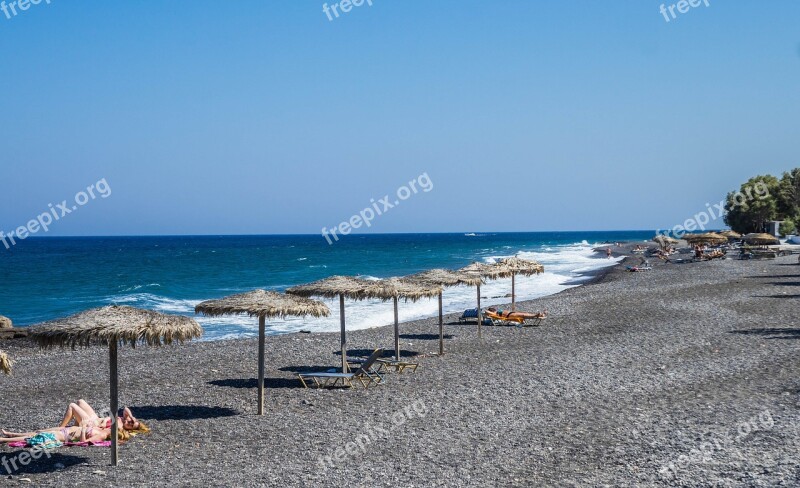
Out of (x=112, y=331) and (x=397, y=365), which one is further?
(x=397, y=365)

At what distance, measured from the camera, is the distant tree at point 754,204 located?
69.6m

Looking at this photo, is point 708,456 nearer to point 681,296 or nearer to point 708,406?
point 708,406

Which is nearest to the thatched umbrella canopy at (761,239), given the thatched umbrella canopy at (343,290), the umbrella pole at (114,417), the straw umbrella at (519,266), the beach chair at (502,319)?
the straw umbrella at (519,266)

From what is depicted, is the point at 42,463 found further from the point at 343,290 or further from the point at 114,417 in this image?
the point at 343,290

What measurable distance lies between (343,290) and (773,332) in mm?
10447

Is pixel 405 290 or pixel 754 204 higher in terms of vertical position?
pixel 754 204

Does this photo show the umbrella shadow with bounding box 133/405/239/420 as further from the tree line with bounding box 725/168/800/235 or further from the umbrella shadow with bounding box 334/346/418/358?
the tree line with bounding box 725/168/800/235

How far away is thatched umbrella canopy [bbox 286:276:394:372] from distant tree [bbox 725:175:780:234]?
6547 centimetres

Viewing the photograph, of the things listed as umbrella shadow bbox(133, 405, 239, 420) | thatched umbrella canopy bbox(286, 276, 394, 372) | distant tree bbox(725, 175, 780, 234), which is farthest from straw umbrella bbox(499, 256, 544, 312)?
distant tree bbox(725, 175, 780, 234)

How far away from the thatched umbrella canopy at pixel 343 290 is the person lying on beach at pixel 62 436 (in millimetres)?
4477

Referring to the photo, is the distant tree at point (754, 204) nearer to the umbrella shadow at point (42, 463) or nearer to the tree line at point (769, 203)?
the tree line at point (769, 203)

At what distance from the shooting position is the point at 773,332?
646 inches

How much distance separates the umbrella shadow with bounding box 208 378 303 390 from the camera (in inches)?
496

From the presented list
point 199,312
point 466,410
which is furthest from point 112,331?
point 466,410
